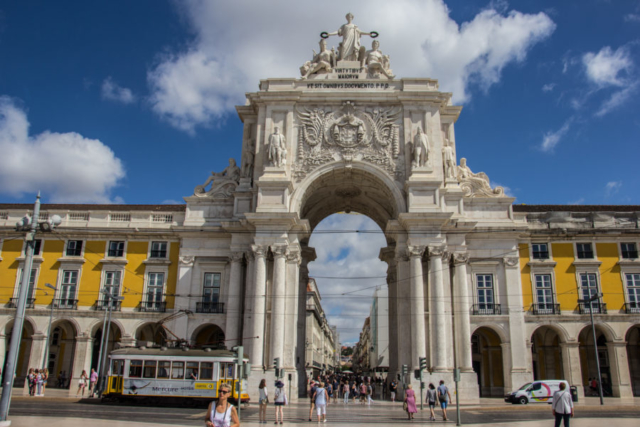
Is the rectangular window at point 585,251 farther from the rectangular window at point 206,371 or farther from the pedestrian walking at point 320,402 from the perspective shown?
the rectangular window at point 206,371

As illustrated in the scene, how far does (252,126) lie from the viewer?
41406 mm

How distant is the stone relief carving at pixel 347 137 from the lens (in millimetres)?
38156

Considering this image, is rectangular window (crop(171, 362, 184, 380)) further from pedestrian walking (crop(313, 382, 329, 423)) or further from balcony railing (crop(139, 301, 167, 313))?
balcony railing (crop(139, 301, 167, 313))

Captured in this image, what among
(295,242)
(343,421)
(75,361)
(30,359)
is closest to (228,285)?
(295,242)

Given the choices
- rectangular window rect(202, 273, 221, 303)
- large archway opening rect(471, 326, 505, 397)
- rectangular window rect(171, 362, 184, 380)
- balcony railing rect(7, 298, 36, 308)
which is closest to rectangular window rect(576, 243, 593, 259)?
large archway opening rect(471, 326, 505, 397)

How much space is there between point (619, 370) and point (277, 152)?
27034 millimetres

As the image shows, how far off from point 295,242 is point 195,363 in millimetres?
11149

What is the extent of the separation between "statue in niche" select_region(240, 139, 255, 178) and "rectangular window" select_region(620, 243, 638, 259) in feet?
88.6

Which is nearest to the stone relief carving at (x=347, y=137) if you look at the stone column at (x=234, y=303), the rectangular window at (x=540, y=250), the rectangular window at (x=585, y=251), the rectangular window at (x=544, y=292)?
the stone column at (x=234, y=303)

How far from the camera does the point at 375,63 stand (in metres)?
40.1

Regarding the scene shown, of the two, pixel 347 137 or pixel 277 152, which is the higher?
pixel 347 137

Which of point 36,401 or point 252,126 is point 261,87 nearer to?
point 252,126

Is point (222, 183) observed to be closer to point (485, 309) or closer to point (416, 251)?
point (416, 251)

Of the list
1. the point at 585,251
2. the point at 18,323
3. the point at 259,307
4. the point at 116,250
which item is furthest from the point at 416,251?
the point at 18,323
